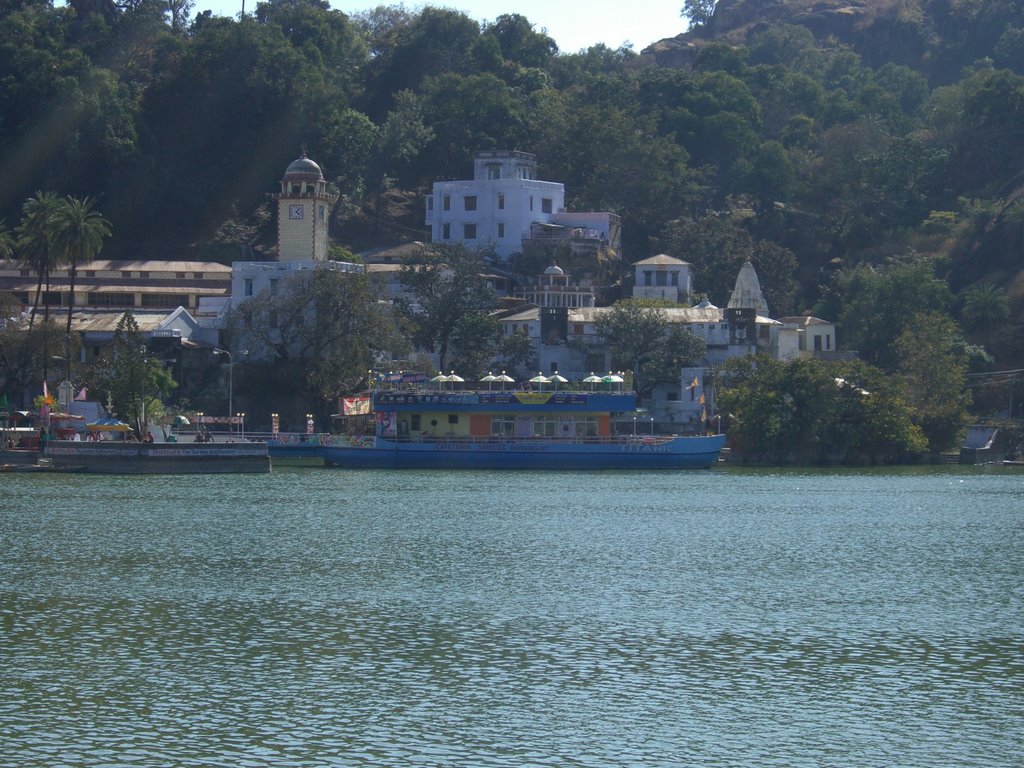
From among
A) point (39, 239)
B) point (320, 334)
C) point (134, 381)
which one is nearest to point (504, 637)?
point (134, 381)

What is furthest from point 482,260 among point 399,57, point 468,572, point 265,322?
point 468,572

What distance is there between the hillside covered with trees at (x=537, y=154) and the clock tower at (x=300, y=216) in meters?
18.5

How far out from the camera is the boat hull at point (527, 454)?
309 feet

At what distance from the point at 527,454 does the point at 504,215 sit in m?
44.1

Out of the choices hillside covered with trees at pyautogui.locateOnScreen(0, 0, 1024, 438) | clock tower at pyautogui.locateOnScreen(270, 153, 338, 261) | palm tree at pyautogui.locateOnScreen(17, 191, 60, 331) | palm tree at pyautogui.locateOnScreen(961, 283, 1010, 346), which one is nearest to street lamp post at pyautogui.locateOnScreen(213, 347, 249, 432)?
clock tower at pyautogui.locateOnScreen(270, 153, 338, 261)

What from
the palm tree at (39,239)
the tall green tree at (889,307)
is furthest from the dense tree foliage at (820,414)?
the palm tree at (39,239)

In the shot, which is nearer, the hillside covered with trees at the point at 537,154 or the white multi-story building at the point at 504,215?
the hillside covered with trees at the point at 537,154

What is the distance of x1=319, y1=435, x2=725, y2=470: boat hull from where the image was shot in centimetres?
9419

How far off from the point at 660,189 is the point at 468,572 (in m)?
97.7

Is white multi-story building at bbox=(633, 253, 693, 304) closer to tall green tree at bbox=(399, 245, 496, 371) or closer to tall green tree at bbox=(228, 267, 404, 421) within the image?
tall green tree at bbox=(399, 245, 496, 371)

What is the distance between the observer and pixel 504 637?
117 feet

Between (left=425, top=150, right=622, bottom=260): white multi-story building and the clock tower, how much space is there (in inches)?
737

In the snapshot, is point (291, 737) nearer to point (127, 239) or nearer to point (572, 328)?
point (572, 328)

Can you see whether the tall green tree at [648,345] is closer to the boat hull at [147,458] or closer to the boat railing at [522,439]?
the boat railing at [522,439]
